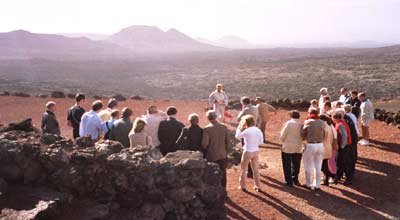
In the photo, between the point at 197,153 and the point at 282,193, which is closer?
the point at 197,153

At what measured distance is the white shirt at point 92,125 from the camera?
→ 944 cm

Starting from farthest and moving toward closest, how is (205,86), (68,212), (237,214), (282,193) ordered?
1. (205,86)
2. (282,193)
3. (237,214)
4. (68,212)

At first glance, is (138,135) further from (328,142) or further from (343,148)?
(343,148)

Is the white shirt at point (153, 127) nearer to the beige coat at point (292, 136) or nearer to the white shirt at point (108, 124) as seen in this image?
the white shirt at point (108, 124)

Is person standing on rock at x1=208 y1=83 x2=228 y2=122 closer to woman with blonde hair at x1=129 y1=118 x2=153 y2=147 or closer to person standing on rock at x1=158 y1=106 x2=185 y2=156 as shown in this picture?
person standing on rock at x1=158 y1=106 x2=185 y2=156

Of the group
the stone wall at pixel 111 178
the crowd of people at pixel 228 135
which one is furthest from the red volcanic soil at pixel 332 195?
the stone wall at pixel 111 178

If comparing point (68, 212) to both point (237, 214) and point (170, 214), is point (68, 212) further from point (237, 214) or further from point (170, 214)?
point (237, 214)

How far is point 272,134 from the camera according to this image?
53.8ft

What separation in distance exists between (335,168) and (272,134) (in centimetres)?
578

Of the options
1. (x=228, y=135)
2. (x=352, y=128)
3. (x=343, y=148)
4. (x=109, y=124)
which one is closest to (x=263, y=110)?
(x=352, y=128)

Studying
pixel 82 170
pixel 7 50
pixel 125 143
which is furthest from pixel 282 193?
pixel 7 50

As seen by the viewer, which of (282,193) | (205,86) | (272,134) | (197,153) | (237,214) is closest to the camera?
(197,153)

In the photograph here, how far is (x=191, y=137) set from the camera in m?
8.82

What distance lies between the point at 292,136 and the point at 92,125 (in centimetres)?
426
